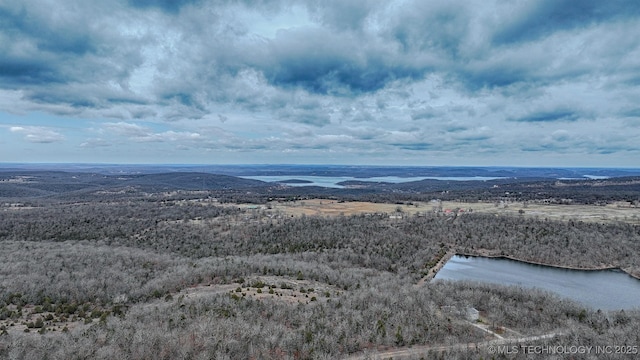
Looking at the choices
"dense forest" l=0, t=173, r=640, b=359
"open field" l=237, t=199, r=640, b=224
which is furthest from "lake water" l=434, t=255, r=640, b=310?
"open field" l=237, t=199, r=640, b=224

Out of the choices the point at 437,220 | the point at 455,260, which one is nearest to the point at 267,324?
the point at 455,260

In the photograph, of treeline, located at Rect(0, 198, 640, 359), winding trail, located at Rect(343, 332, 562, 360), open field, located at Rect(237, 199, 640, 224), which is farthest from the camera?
open field, located at Rect(237, 199, 640, 224)

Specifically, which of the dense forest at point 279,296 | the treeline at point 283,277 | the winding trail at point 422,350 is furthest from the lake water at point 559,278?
the winding trail at point 422,350

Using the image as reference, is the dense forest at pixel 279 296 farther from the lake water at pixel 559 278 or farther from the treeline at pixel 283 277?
the lake water at pixel 559 278

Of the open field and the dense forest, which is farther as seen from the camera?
the open field

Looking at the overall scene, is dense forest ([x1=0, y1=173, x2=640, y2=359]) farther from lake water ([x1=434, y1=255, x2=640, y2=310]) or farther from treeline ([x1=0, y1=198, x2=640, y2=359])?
lake water ([x1=434, y1=255, x2=640, y2=310])

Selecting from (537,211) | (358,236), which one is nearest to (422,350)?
(358,236)
